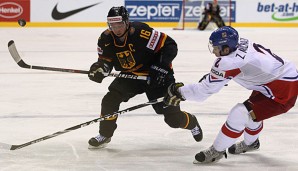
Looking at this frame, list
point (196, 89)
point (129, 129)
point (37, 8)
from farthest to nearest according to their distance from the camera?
1. point (37, 8)
2. point (129, 129)
3. point (196, 89)

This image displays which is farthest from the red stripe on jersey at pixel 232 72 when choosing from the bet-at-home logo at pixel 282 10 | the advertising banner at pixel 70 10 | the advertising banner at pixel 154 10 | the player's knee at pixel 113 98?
the bet-at-home logo at pixel 282 10

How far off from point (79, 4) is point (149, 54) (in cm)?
984

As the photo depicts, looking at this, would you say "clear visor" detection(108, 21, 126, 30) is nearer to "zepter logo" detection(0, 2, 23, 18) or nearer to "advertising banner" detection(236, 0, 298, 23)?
"zepter logo" detection(0, 2, 23, 18)

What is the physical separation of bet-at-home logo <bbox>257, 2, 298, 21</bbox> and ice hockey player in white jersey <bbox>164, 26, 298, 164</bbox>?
10781mm

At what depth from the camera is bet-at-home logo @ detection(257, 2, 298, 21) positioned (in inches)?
544

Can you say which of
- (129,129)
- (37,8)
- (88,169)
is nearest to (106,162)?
(88,169)

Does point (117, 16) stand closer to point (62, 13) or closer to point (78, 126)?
point (78, 126)

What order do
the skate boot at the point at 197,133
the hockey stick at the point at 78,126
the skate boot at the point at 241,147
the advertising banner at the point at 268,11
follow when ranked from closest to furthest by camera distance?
the hockey stick at the point at 78,126, the skate boot at the point at 241,147, the skate boot at the point at 197,133, the advertising banner at the point at 268,11

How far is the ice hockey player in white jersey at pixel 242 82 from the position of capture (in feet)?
10.1

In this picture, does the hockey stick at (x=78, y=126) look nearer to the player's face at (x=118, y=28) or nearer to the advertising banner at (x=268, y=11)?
the player's face at (x=118, y=28)

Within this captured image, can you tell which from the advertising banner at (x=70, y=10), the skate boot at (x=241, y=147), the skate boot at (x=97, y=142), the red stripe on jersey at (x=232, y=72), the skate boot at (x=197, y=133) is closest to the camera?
the red stripe on jersey at (x=232, y=72)

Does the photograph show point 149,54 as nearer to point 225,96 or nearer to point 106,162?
point 106,162

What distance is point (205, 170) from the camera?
319 centimetres

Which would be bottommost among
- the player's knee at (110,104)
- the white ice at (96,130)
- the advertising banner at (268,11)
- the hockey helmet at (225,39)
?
the advertising banner at (268,11)
